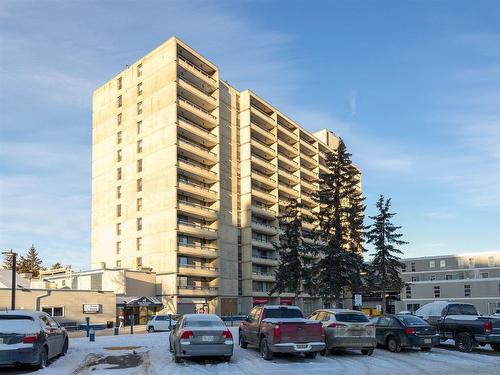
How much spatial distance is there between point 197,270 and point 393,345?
5203cm

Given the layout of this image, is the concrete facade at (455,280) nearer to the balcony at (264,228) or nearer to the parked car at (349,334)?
the balcony at (264,228)

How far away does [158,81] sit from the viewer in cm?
7312

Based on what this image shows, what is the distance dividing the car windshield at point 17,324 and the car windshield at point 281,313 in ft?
23.8

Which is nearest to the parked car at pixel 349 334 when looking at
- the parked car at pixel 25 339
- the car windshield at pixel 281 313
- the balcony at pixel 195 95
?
the car windshield at pixel 281 313

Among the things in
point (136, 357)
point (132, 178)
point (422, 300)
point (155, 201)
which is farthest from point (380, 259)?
point (422, 300)

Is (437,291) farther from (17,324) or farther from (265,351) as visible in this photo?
(17,324)

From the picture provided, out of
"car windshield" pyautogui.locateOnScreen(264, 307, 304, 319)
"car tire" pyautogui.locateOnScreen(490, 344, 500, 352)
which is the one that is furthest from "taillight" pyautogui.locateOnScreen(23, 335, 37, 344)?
"car tire" pyautogui.locateOnScreen(490, 344, 500, 352)

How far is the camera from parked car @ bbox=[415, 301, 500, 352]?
18.7 m

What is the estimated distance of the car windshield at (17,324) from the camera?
1420 cm

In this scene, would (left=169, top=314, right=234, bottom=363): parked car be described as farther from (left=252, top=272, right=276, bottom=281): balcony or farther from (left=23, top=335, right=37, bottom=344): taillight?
(left=252, top=272, right=276, bottom=281): balcony

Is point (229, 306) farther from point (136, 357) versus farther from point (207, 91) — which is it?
point (136, 357)

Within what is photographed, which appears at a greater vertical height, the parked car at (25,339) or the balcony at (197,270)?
the balcony at (197,270)

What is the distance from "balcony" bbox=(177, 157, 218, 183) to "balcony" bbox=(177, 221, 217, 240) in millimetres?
6681

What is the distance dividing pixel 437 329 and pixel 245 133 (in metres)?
66.6
